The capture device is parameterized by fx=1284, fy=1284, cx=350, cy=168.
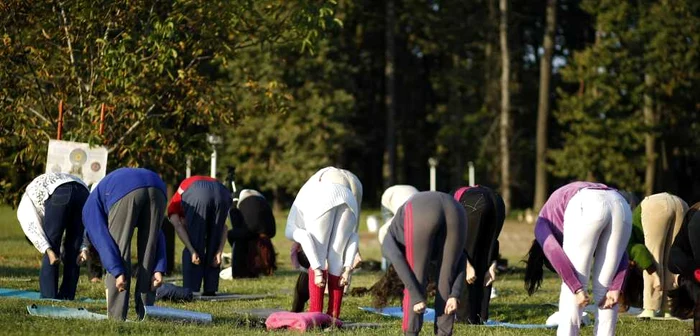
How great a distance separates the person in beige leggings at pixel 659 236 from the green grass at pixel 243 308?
43 centimetres

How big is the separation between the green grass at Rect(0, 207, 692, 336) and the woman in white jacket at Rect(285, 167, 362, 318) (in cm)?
72

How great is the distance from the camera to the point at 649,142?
1897 inches

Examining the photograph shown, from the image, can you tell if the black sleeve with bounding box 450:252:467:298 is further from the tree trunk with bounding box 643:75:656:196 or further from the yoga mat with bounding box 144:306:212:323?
the tree trunk with bounding box 643:75:656:196

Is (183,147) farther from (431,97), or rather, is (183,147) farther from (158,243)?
(431,97)

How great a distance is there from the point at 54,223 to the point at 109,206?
3236 mm

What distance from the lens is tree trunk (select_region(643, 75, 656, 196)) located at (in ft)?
156

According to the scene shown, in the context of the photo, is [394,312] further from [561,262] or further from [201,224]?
[561,262]

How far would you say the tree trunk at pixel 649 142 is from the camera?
47.5 meters

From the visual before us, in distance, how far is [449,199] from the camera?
10.3m

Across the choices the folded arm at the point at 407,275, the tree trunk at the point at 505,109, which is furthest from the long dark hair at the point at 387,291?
the tree trunk at the point at 505,109

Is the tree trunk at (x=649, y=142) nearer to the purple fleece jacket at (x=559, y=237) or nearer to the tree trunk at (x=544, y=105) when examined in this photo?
the tree trunk at (x=544, y=105)

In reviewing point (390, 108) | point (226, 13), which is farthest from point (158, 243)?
point (390, 108)

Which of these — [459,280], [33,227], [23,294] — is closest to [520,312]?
[459,280]

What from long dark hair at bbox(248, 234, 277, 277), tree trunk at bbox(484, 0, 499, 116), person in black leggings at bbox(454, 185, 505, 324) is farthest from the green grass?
tree trunk at bbox(484, 0, 499, 116)
